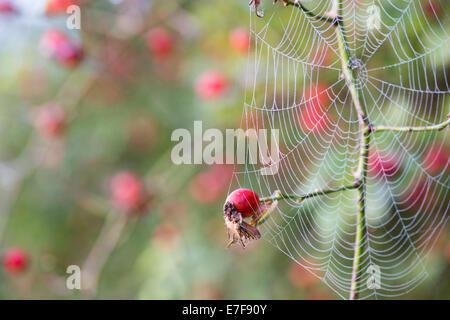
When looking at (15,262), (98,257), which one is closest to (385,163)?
(98,257)

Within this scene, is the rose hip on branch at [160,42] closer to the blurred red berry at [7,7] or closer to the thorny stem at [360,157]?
the blurred red berry at [7,7]

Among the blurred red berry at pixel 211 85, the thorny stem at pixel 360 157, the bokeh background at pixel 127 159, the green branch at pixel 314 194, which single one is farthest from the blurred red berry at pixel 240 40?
the green branch at pixel 314 194

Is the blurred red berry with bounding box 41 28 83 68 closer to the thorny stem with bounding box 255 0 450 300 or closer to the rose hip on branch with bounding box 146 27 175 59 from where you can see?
the rose hip on branch with bounding box 146 27 175 59

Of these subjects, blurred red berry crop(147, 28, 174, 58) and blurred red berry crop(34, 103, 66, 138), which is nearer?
blurred red berry crop(34, 103, 66, 138)

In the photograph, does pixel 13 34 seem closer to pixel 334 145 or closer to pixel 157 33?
pixel 157 33

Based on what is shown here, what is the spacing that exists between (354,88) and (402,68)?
0.93m

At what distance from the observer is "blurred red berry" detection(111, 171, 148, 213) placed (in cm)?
222

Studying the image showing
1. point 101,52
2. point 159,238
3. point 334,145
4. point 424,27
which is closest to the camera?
point 424,27

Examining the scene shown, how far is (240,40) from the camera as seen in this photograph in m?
2.05

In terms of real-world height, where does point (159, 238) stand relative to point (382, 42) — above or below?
below

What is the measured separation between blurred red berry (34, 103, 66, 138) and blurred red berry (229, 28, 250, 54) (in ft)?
2.79

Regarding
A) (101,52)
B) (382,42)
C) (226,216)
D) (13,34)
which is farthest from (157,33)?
(226,216)

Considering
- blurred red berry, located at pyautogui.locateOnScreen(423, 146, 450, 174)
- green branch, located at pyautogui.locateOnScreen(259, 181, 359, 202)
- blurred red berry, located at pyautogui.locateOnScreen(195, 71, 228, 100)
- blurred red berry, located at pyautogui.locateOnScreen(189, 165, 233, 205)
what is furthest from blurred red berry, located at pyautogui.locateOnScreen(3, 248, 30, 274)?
green branch, located at pyautogui.locateOnScreen(259, 181, 359, 202)

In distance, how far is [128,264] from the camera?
2.99 metres
